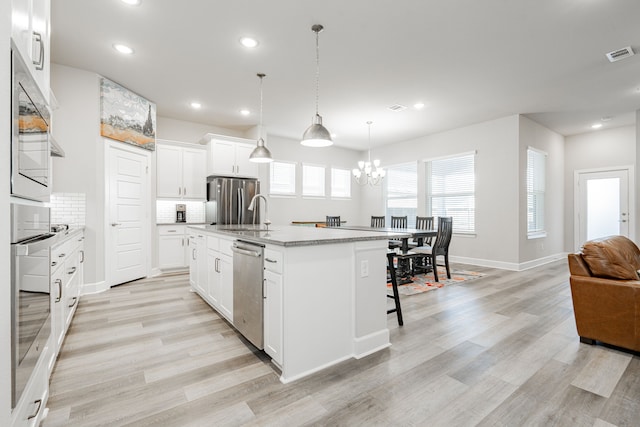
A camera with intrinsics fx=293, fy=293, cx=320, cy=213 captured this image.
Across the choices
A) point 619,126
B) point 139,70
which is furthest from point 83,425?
point 619,126

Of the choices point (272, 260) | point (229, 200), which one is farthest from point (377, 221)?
point (272, 260)

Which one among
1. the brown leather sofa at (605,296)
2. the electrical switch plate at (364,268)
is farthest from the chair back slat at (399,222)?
the electrical switch plate at (364,268)

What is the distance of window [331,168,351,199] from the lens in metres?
8.18

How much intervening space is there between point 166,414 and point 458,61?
444 cm

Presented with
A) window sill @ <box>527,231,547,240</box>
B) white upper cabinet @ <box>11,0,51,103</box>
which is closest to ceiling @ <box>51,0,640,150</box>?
white upper cabinet @ <box>11,0,51,103</box>

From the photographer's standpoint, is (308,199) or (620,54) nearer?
(620,54)

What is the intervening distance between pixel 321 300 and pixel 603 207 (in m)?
7.86

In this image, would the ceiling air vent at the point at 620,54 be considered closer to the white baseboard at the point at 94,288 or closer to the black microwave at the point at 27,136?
the black microwave at the point at 27,136

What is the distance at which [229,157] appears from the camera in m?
5.80

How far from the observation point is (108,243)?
421 cm

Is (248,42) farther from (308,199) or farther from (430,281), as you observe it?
(308,199)

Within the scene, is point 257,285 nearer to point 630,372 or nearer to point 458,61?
point 630,372

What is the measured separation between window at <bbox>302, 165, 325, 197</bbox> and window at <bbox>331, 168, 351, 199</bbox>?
394mm

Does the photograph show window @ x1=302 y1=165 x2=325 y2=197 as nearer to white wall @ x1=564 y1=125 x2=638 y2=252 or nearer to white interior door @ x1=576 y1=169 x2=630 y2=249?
white wall @ x1=564 y1=125 x2=638 y2=252
